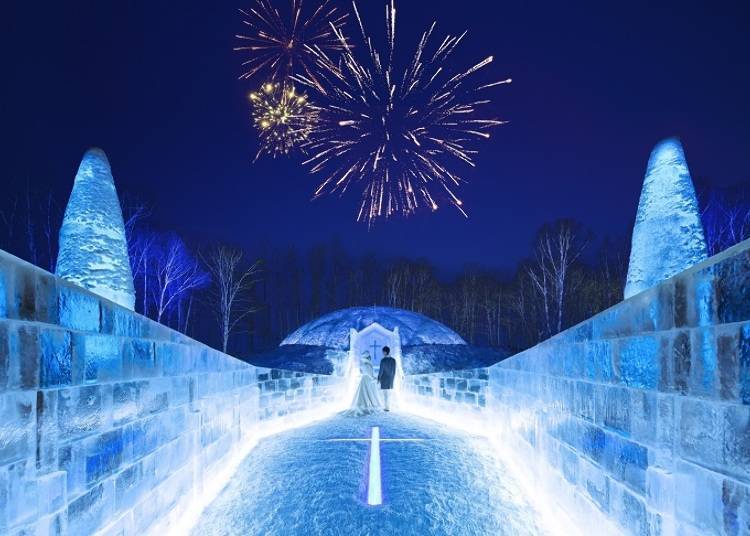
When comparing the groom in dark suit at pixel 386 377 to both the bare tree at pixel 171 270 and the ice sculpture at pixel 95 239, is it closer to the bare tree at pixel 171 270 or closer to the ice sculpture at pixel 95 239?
the ice sculpture at pixel 95 239

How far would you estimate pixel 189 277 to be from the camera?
28.1 meters

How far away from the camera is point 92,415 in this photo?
2.94 meters

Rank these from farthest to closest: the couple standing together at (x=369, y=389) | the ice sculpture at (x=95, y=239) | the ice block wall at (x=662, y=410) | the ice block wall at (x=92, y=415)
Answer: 1. the couple standing together at (x=369, y=389)
2. the ice sculpture at (x=95, y=239)
3. the ice block wall at (x=92, y=415)
4. the ice block wall at (x=662, y=410)

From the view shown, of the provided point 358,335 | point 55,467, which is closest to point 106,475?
point 55,467

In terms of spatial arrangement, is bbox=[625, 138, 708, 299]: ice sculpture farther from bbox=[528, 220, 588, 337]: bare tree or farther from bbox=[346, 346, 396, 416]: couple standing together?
bbox=[528, 220, 588, 337]: bare tree

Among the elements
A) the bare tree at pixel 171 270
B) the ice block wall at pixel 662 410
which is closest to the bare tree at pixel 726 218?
the ice block wall at pixel 662 410

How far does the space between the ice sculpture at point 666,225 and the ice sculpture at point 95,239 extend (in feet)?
24.6

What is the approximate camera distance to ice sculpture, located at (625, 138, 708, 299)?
679 centimetres

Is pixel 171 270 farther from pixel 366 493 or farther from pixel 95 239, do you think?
pixel 366 493

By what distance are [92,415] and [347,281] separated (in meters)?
41.7

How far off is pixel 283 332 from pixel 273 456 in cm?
3645

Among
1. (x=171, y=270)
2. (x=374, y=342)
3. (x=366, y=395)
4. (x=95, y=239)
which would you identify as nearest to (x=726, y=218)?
(x=374, y=342)

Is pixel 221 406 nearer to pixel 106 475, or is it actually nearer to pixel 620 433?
pixel 106 475

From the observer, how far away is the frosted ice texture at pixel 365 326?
2314 cm
